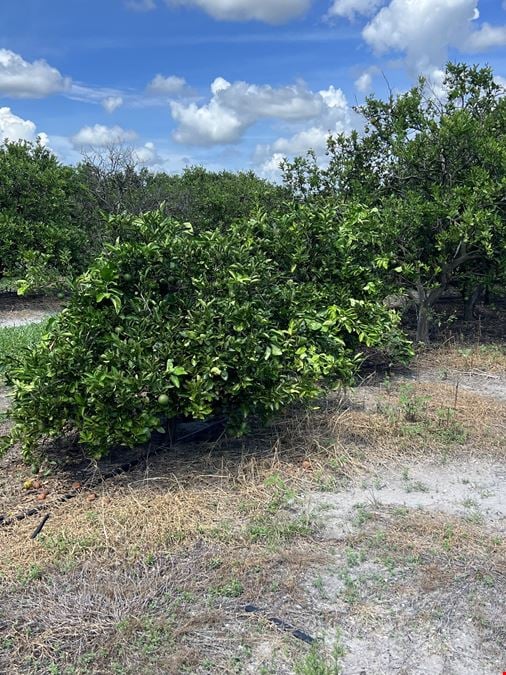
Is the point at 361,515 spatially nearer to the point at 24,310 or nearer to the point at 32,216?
the point at 24,310

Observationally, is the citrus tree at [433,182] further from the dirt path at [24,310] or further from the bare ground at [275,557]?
the dirt path at [24,310]

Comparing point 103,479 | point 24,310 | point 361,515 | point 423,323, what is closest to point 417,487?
point 361,515

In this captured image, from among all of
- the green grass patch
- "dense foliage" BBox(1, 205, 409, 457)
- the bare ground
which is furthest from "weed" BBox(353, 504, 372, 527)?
the green grass patch

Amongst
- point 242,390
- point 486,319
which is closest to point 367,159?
point 486,319

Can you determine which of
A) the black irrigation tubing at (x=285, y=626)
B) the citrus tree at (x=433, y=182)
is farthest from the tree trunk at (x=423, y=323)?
the black irrigation tubing at (x=285, y=626)

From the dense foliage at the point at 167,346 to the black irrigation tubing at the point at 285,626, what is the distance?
138 centimetres

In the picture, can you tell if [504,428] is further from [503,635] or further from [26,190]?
[26,190]

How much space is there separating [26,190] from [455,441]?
957 cm

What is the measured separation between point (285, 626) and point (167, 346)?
1840mm

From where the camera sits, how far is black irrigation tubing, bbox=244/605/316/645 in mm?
2508

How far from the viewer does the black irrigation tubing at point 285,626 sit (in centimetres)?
251

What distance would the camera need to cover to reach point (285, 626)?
2.58m

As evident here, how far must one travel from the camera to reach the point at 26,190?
1156cm

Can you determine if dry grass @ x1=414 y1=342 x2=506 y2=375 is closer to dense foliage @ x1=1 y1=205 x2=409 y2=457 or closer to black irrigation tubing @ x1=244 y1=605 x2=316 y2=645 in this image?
dense foliage @ x1=1 y1=205 x2=409 y2=457
